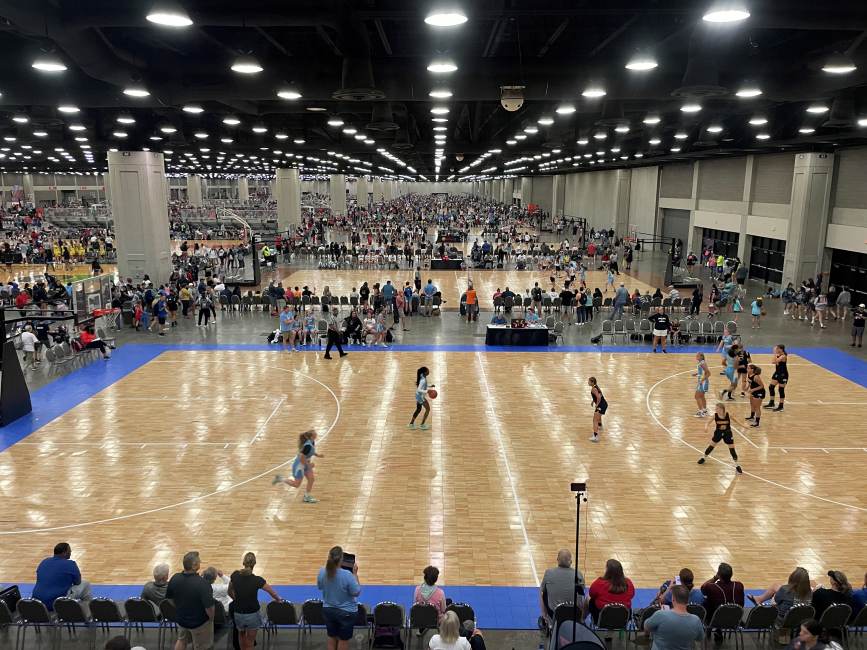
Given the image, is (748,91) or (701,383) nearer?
(748,91)

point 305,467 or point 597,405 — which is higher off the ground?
point 597,405

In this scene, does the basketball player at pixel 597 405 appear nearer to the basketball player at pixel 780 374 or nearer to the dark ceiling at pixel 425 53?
the basketball player at pixel 780 374

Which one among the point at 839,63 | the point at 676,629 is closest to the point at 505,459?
the point at 676,629

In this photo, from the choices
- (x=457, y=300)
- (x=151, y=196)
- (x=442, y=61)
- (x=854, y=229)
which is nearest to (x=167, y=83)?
(x=442, y=61)

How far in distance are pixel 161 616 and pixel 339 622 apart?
2.16 m

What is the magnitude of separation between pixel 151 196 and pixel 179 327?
6.98 m

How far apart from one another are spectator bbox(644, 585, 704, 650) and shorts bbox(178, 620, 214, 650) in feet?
15.0

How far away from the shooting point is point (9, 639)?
304 inches

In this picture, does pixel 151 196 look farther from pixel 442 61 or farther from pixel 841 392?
pixel 841 392

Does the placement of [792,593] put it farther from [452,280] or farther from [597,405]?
[452,280]

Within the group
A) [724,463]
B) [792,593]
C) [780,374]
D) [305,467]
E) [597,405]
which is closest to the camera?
[792,593]

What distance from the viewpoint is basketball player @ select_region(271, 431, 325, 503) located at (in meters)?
11.3

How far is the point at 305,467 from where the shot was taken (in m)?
11.5

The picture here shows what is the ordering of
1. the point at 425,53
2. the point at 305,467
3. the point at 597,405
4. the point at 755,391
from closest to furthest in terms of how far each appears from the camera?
the point at 305,467
the point at 425,53
the point at 597,405
the point at 755,391
